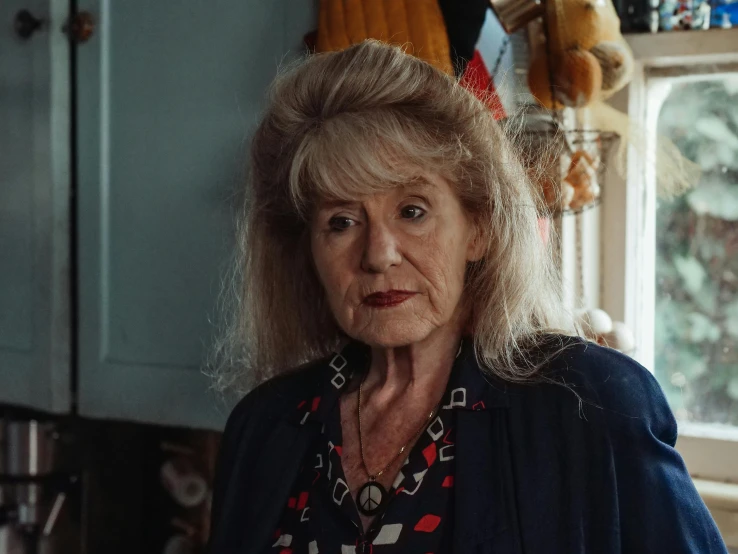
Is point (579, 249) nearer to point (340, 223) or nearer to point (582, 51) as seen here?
point (582, 51)

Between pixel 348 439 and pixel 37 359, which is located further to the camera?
pixel 37 359

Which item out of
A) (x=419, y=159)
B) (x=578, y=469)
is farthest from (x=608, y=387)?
(x=419, y=159)

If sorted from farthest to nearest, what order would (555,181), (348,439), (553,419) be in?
1. (555,181)
2. (348,439)
3. (553,419)

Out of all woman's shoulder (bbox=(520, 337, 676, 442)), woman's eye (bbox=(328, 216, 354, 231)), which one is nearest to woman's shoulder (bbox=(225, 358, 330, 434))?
woman's eye (bbox=(328, 216, 354, 231))

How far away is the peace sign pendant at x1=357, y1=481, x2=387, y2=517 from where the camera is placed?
1009 millimetres

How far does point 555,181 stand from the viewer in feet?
4.10

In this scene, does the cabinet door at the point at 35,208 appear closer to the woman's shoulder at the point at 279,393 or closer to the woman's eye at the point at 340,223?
the woman's shoulder at the point at 279,393

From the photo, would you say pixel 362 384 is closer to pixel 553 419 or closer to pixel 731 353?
pixel 553 419

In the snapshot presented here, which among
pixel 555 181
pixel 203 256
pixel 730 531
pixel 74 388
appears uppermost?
pixel 555 181

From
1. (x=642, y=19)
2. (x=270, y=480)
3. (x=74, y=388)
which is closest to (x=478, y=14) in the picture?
(x=642, y=19)

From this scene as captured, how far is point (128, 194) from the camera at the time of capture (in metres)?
→ 1.59

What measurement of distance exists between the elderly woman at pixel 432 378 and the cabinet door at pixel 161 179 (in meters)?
0.33

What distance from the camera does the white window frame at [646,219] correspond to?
1.47 m

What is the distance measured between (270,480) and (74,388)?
2.26 feet
